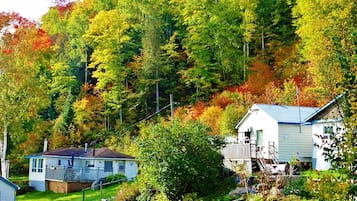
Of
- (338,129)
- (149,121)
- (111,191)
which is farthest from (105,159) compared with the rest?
(338,129)

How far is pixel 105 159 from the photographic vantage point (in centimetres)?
3897

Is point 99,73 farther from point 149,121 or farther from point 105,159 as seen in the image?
point 105,159

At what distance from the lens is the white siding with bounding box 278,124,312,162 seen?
30.2 metres

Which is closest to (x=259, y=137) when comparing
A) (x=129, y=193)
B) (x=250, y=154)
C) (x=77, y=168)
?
(x=250, y=154)

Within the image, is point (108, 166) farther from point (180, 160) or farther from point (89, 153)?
point (180, 160)

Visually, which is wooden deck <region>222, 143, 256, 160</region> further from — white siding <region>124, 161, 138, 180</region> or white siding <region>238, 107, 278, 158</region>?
white siding <region>124, 161, 138, 180</region>

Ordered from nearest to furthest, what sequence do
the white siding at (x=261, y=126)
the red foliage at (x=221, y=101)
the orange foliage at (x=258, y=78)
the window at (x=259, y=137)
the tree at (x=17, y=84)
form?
1. the white siding at (x=261, y=126)
2. the window at (x=259, y=137)
3. the tree at (x=17, y=84)
4. the red foliage at (x=221, y=101)
5. the orange foliage at (x=258, y=78)

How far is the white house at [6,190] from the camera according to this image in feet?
96.6

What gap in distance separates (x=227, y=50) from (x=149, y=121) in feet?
30.4

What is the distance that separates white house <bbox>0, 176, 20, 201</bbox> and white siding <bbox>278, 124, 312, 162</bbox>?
15108 millimetres

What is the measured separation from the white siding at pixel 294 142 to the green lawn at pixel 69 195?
10.2 m

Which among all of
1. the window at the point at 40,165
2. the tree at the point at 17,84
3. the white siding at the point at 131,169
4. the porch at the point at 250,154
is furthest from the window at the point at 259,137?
the window at the point at 40,165

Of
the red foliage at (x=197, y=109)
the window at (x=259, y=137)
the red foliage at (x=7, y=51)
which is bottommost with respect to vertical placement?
the window at (x=259, y=137)

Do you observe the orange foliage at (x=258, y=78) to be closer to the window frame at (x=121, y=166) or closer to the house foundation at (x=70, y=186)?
the window frame at (x=121, y=166)
